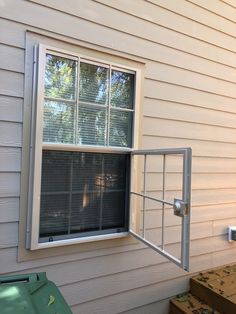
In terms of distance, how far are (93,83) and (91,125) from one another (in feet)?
0.96

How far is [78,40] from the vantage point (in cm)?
205

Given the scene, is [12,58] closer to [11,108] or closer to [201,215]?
[11,108]

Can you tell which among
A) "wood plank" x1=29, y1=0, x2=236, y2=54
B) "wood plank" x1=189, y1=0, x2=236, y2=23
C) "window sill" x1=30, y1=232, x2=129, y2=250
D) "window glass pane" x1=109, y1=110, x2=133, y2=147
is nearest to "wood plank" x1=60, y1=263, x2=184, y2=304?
"window sill" x1=30, y1=232, x2=129, y2=250

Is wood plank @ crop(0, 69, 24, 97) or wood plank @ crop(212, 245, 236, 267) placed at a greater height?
wood plank @ crop(0, 69, 24, 97)

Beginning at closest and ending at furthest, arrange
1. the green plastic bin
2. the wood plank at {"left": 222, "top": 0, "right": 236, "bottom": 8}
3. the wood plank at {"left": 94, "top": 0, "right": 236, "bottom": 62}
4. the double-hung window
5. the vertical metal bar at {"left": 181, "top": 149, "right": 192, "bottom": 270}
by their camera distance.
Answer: the green plastic bin, the vertical metal bar at {"left": 181, "top": 149, "right": 192, "bottom": 270}, the double-hung window, the wood plank at {"left": 94, "top": 0, "right": 236, "bottom": 62}, the wood plank at {"left": 222, "top": 0, "right": 236, "bottom": 8}

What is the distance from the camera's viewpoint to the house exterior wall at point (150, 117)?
1.86 m

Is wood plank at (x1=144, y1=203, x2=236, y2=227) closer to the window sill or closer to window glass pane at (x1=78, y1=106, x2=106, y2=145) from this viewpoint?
the window sill

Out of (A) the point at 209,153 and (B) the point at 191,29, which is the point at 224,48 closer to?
(B) the point at 191,29

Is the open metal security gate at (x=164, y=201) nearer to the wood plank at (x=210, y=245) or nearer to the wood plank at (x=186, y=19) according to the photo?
the wood plank at (x=210, y=245)

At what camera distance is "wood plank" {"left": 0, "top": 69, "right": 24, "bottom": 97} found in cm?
182

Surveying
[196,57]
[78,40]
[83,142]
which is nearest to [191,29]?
[196,57]

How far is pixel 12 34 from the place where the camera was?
1.84 m

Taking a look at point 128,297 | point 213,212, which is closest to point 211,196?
point 213,212

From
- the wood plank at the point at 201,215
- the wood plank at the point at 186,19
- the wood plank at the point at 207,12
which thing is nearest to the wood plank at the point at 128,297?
the wood plank at the point at 201,215
